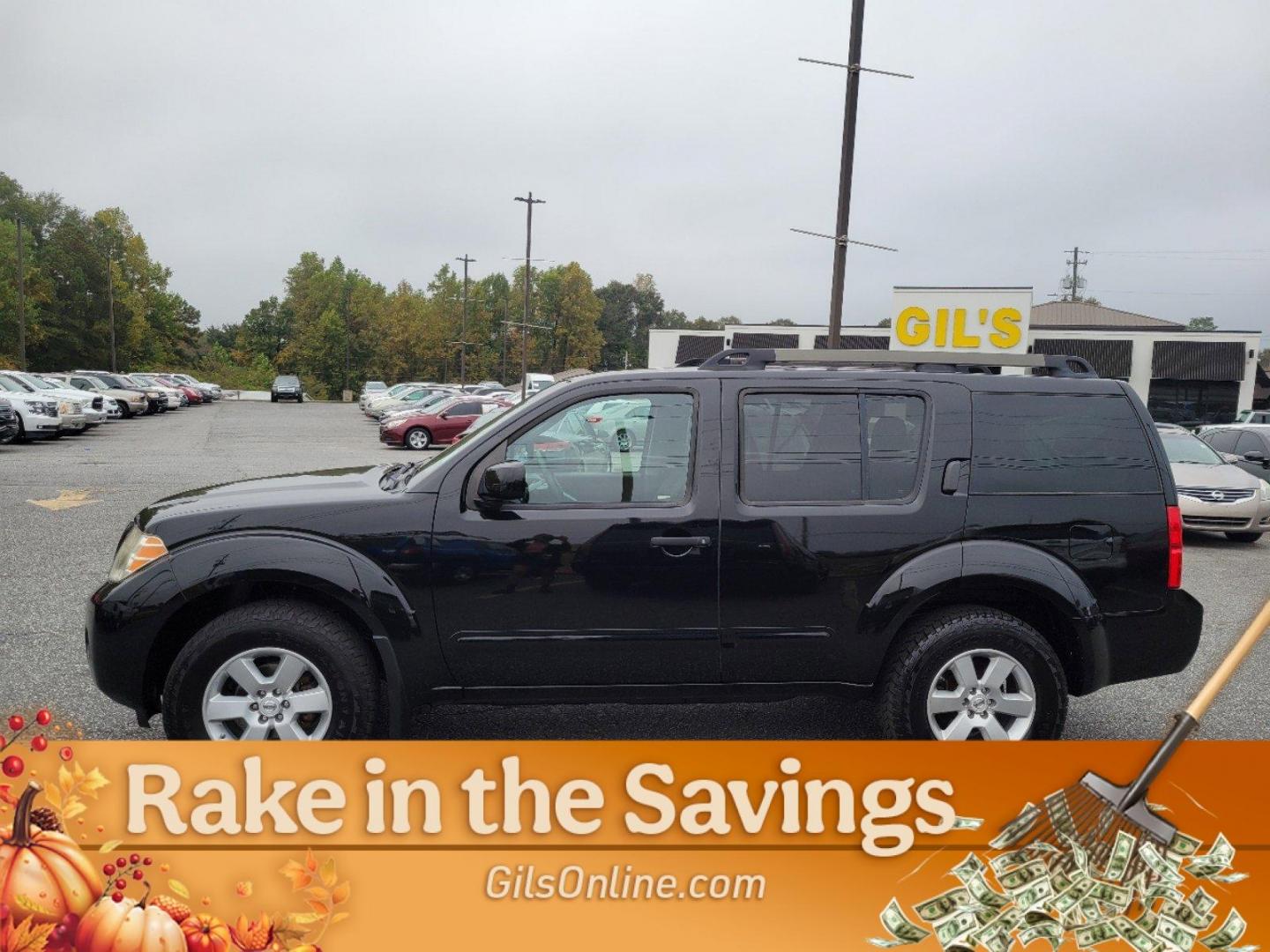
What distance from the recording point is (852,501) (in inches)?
158

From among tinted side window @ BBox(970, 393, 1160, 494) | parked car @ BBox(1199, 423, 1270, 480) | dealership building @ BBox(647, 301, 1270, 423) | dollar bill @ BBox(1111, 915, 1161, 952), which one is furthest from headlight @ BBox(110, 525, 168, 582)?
dealership building @ BBox(647, 301, 1270, 423)

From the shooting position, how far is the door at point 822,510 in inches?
153

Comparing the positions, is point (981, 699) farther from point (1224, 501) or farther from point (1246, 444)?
point (1246, 444)

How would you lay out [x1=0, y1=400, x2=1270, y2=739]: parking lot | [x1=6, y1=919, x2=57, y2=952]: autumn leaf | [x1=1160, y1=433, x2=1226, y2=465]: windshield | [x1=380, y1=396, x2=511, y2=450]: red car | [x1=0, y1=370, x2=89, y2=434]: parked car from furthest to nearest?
[x1=380, y1=396, x2=511, y2=450]: red car
[x1=0, y1=370, x2=89, y2=434]: parked car
[x1=1160, y1=433, x2=1226, y2=465]: windshield
[x1=0, y1=400, x2=1270, y2=739]: parking lot
[x1=6, y1=919, x2=57, y2=952]: autumn leaf

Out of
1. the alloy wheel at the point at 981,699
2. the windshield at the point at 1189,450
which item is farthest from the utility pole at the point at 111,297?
the alloy wheel at the point at 981,699

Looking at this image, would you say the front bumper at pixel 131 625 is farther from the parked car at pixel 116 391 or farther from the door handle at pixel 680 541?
the parked car at pixel 116 391

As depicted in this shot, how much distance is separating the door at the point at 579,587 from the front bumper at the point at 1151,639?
1684 mm

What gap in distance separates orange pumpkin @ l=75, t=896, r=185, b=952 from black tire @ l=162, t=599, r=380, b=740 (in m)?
1.31

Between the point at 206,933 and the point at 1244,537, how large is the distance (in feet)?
42.3

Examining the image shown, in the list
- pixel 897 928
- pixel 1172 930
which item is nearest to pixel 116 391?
pixel 897 928

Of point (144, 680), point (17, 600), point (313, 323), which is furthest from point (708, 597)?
point (313, 323)

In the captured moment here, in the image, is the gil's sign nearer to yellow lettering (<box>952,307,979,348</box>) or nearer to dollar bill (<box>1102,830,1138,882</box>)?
yellow lettering (<box>952,307,979,348</box>)

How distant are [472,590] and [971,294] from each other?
12.7m

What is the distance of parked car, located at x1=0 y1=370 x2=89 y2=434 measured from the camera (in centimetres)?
2312
